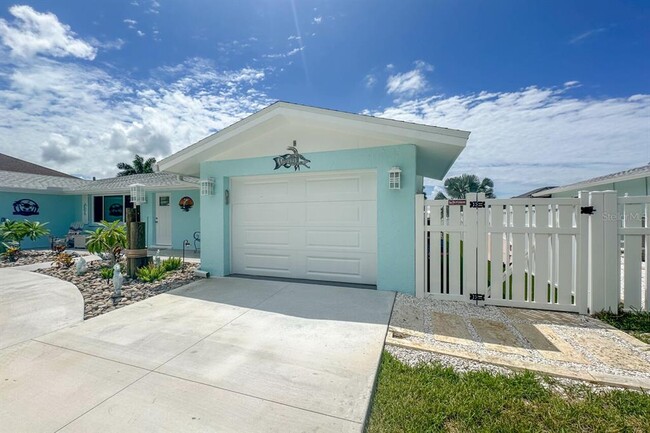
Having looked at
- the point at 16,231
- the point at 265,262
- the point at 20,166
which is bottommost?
the point at 265,262

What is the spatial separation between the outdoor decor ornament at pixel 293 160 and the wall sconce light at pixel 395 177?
5.92 feet

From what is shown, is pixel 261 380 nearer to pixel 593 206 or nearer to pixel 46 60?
pixel 593 206

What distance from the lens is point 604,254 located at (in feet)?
13.5

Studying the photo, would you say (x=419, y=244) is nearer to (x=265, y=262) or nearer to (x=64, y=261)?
(x=265, y=262)

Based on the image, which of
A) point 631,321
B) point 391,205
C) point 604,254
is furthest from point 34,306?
point 631,321

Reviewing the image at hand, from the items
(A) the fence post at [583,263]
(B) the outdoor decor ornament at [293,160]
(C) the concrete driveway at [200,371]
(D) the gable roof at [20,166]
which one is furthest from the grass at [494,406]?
(D) the gable roof at [20,166]

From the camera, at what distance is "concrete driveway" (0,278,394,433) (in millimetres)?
2082

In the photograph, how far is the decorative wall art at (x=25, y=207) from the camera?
41.4 ft

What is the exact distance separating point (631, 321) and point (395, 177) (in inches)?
158

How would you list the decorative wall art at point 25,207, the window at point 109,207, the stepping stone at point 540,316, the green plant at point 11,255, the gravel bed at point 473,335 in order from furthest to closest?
the window at point 109,207, the decorative wall art at point 25,207, the green plant at point 11,255, the stepping stone at point 540,316, the gravel bed at point 473,335

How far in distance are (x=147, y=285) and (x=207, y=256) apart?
4.56 feet

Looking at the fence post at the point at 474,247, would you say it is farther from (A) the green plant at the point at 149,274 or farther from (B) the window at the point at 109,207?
(B) the window at the point at 109,207

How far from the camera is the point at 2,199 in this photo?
12195mm

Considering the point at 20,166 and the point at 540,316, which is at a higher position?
the point at 20,166
